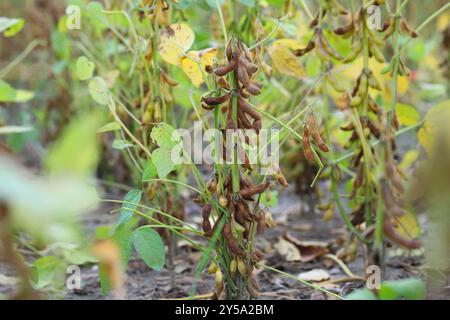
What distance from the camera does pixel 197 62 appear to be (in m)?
1.32

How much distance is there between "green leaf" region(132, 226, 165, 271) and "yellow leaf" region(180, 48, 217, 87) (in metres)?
0.33

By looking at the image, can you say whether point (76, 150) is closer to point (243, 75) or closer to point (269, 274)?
point (243, 75)

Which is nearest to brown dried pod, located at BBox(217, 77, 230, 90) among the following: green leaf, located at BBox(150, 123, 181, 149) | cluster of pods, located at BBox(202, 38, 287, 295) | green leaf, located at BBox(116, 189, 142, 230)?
cluster of pods, located at BBox(202, 38, 287, 295)

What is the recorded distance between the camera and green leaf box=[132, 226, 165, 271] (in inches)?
48.3

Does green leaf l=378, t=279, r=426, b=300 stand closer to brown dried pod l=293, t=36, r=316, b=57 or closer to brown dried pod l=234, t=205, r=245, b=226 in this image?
brown dried pod l=234, t=205, r=245, b=226

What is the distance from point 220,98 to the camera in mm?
1177

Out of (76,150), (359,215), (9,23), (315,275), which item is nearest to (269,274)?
(315,275)

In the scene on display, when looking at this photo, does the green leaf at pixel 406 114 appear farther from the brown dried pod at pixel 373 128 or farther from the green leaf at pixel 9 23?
the green leaf at pixel 9 23

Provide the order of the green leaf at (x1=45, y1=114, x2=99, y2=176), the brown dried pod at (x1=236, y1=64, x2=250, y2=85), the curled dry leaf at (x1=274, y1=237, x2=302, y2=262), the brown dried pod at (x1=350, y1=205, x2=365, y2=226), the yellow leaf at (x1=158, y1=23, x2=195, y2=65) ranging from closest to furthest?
the green leaf at (x1=45, y1=114, x2=99, y2=176)
the brown dried pod at (x1=236, y1=64, x2=250, y2=85)
the yellow leaf at (x1=158, y1=23, x2=195, y2=65)
the brown dried pod at (x1=350, y1=205, x2=365, y2=226)
the curled dry leaf at (x1=274, y1=237, x2=302, y2=262)

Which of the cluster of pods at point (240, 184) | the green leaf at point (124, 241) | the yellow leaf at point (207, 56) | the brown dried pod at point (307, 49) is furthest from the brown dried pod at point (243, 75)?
the brown dried pod at point (307, 49)

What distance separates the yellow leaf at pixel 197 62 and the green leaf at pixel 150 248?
1.07 feet

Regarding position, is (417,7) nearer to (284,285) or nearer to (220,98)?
(284,285)

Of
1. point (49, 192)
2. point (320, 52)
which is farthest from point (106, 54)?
point (49, 192)
